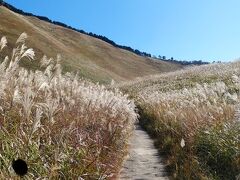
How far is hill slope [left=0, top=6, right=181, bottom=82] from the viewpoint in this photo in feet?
217

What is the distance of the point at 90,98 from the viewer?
1128cm

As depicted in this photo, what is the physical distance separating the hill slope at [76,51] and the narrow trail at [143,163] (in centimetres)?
4095

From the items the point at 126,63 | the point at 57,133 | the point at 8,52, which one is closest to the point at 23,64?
the point at 8,52

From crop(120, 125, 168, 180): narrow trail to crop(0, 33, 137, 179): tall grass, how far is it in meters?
0.32

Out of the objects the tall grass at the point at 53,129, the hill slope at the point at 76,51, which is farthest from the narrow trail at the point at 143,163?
the hill slope at the point at 76,51

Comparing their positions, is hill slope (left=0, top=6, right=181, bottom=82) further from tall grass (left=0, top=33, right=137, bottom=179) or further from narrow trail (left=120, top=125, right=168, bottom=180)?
tall grass (left=0, top=33, right=137, bottom=179)

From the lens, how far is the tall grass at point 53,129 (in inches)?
248

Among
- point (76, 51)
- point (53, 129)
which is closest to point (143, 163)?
point (53, 129)

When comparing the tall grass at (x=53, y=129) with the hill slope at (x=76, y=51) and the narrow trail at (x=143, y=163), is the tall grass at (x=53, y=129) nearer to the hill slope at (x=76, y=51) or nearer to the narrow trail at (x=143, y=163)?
the narrow trail at (x=143, y=163)

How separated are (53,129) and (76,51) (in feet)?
284

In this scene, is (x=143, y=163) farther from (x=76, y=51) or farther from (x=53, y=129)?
(x=76, y=51)

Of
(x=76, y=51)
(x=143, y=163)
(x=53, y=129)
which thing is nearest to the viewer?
(x=53, y=129)

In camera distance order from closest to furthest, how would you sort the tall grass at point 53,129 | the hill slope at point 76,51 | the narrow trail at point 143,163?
the tall grass at point 53,129 → the narrow trail at point 143,163 → the hill slope at point 76,51

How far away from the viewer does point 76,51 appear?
9412 cm
